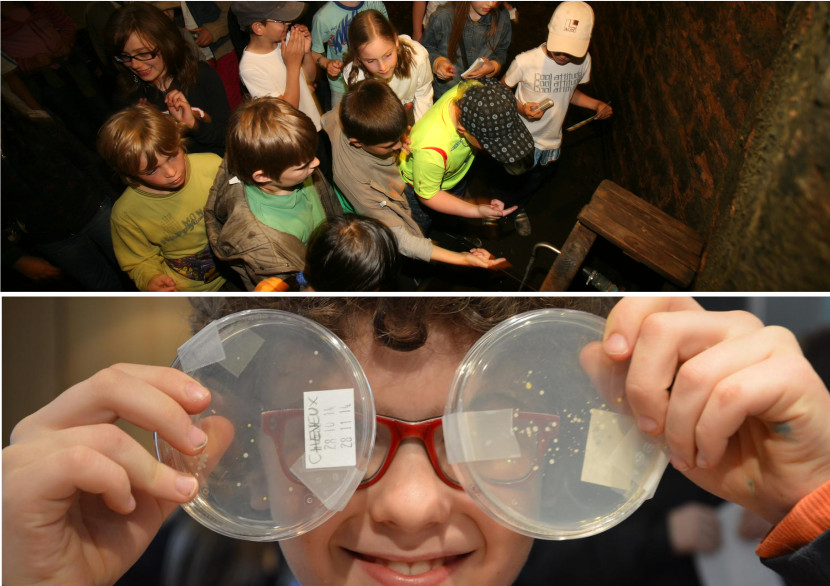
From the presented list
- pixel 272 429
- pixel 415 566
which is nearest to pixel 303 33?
pixel 272 429

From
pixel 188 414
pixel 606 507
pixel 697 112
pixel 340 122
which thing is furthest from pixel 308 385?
pixel 697 112

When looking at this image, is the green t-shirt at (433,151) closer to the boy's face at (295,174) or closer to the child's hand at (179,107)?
the boy's face at (295,174)

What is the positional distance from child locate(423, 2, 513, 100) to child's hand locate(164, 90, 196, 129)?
902 millimetres

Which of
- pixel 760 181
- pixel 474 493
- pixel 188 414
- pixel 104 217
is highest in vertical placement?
pixel 760 181

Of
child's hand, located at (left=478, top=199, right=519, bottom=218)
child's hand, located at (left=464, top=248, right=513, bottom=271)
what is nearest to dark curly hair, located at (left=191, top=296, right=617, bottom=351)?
child's hand, located at (left=464, top=248, right=513, bottom=271)

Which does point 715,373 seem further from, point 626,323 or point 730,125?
point 730,125

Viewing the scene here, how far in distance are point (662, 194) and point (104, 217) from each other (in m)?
2.11

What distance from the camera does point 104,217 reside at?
196 cm

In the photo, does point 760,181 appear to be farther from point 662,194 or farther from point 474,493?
point 474,493

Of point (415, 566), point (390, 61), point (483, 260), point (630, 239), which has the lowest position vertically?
point (415, 566)

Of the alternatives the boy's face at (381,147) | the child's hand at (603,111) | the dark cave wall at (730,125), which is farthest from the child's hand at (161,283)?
the child's hand at (603,111)

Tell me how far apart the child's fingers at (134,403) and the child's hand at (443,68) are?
165 centimetres

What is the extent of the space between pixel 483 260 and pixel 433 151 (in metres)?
0.41

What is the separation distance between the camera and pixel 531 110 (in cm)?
227
